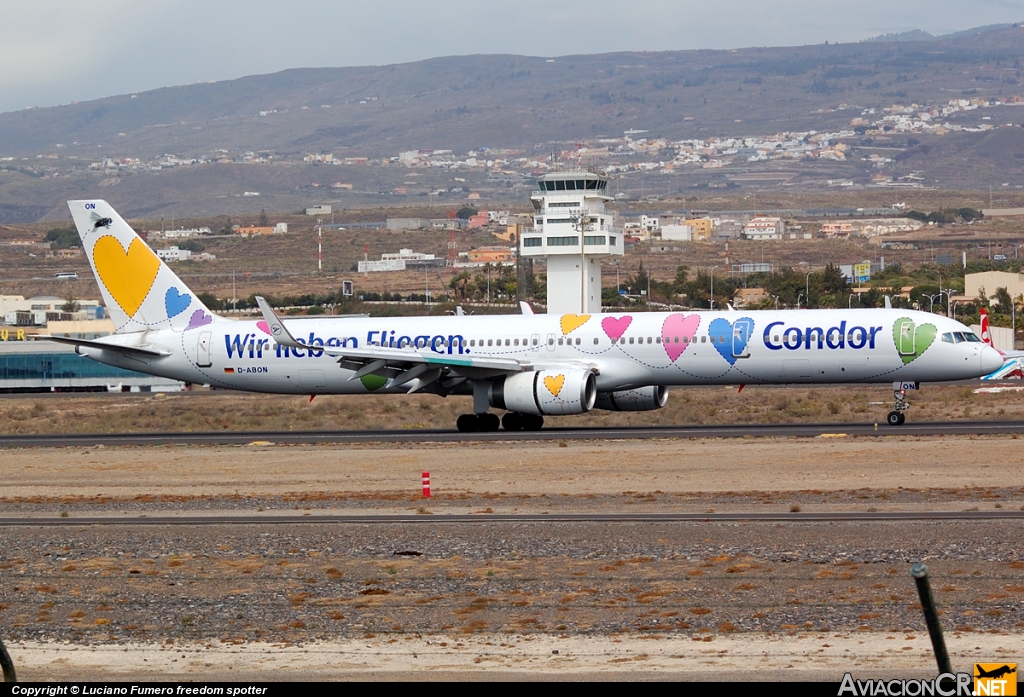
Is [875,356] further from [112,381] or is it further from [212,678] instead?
[112,381]

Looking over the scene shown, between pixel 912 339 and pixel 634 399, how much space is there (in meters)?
8.40

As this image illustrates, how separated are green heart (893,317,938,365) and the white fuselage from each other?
0.03m

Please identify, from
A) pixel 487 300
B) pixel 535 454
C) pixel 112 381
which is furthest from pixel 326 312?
pixel 535 454

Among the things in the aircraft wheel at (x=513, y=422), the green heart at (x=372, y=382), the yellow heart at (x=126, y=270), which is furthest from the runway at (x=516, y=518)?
the yellow heart at (x=126, y=270)

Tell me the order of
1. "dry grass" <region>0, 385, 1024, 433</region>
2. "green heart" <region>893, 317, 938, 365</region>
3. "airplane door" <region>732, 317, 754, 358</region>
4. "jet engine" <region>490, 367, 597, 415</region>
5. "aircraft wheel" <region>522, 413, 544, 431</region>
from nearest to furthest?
"green heart" <region>893, 317, 938, 365</region>
"jet engine" <region>490, 367, 597, 415</region>
"airplane door" <region>732, 317, 754, 358</region>
"aircraft wheel" <region>522, 413, 544, 431</region>
"dry grass" <region>0, 385, 1024, 433</region>

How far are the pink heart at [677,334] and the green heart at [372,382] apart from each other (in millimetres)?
8678

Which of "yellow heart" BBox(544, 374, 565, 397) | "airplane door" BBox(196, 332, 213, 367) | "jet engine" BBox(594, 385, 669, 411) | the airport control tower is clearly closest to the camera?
"yellow heart" BBox(544, 374, 565, 397)

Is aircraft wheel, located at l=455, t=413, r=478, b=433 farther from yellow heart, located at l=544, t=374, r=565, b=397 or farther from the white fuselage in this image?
yellow heart, located at l=544, t=374, r=565, b=397

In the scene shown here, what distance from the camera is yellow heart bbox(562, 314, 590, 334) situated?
4506cm

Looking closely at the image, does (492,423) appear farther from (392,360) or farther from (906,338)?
(906,338)

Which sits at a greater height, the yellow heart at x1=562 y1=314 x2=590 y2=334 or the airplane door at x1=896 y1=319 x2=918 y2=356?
the yellow heart at x1=562 y1=314 x2=590 y2=334

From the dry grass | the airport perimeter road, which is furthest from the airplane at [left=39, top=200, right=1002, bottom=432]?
the dry grass

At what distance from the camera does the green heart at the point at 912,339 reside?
4150cm

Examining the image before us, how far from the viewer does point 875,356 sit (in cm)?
4169
